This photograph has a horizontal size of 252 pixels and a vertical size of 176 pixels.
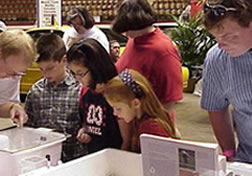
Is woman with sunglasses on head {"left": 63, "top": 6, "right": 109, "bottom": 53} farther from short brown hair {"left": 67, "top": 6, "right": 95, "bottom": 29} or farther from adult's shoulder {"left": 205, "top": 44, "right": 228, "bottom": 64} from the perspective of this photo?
adult's shoulder {"left": 205, "top": 44, "right": 228, "bottom": 64}

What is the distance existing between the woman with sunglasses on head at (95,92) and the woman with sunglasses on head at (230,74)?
449 mm

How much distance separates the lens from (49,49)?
91.3 inches

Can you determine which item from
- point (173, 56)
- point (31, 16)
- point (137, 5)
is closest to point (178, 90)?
point (173, 56)

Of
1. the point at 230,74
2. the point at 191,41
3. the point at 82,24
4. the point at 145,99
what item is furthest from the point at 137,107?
the point at 191,41

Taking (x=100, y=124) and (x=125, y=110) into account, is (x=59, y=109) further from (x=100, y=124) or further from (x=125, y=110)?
(x=125, y=110)

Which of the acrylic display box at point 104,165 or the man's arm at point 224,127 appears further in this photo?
the man's arm at point 224,127

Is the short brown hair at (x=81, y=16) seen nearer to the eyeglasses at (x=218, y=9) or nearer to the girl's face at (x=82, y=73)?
the girl's face at (x=82, y=73)

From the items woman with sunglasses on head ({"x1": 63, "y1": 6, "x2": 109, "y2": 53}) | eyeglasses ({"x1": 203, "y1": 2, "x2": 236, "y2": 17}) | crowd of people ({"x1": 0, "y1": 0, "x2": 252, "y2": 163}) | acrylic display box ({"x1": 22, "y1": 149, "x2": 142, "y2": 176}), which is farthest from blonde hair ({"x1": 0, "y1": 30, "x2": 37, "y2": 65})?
woman with sunglasses on head ({"x1": 63, "y1": 6, "x2": 109, "y2": 53})

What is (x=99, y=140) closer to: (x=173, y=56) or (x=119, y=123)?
(x=119, y=123)

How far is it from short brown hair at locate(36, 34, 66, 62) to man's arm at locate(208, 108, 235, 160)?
3.06 ft

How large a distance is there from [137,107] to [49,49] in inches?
30.1

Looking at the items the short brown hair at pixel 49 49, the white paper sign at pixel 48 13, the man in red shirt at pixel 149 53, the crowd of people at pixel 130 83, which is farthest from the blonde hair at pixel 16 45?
the white paper sign at pixel 48 13

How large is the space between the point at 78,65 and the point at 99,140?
14.5 inches

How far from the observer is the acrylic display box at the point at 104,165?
151 cm
